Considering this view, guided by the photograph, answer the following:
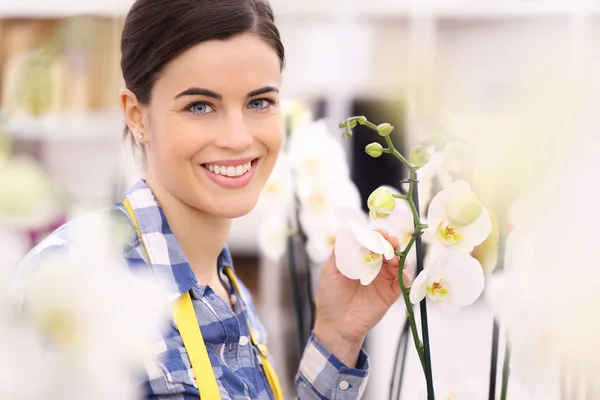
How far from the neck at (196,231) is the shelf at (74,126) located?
5.47 feet

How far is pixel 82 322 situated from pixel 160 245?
0.50 meters

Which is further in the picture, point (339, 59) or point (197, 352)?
point (339, 59)

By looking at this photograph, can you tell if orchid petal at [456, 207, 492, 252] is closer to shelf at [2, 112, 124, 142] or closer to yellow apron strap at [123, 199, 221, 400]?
yellow apron strap at [123, 199, 221, 400]

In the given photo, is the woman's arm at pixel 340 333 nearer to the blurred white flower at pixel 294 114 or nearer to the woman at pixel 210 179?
the woman at pixel 210 179

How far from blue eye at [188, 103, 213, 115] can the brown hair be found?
0.05 meters

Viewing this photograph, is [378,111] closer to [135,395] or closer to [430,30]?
[430,30]

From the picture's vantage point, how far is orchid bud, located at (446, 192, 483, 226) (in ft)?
1.91

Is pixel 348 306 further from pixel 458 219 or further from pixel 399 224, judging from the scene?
pixel 458 219

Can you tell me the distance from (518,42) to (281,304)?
1170 mm

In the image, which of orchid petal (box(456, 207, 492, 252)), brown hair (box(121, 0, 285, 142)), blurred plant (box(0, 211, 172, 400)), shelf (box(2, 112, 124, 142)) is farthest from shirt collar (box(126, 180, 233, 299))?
shelf (box(2, 112, 124, 142))

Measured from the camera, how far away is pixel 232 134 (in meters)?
0.79

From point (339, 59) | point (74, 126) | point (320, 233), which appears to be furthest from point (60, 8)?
point (320, 233)

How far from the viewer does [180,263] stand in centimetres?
82

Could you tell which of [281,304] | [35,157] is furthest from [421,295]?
[35,157]
